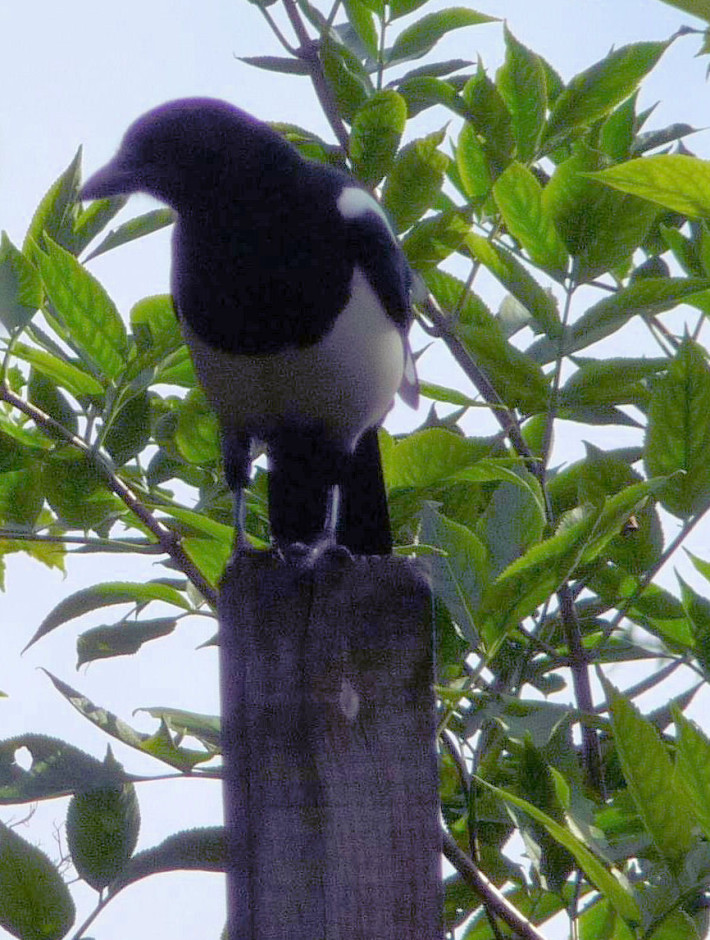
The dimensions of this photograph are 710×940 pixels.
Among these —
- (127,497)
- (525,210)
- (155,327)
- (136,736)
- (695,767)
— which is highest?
(525,210)

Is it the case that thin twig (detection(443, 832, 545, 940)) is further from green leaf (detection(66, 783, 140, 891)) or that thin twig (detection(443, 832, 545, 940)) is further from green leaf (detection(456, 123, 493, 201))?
green leaf (detection(456, 123, 493, 201))

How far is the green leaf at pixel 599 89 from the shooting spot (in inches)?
97.2

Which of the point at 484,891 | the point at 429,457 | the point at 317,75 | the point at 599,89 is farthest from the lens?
the point at 317,75

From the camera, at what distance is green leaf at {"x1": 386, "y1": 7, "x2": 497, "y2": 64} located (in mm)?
2646

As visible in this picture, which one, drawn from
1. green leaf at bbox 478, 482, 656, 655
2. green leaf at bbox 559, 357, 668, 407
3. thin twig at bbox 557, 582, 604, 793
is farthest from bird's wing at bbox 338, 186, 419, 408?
green leaf at bbox 478, 482, 656, 655

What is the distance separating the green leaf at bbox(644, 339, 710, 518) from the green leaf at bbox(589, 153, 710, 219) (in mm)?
513

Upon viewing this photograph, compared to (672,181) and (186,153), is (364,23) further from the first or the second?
(672,181)

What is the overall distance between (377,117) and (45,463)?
0.81 m

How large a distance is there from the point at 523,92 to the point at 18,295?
969mm

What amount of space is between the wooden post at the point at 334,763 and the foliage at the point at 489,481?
23 cm

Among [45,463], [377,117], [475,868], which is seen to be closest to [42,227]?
[45,463]

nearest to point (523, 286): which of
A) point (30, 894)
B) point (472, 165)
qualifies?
point (472, 165)

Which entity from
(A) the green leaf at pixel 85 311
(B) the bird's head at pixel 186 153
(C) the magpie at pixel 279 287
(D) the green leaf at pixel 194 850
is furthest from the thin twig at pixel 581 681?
(B) the bird's head at pixel 186 153

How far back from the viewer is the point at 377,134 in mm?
2400
